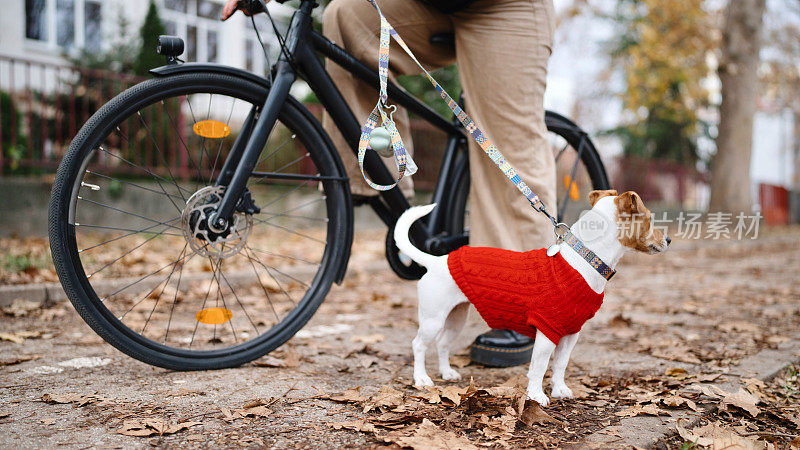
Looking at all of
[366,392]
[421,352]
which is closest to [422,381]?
[421,352]

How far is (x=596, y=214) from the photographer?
1819 millimetres

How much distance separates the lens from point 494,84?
234 cm

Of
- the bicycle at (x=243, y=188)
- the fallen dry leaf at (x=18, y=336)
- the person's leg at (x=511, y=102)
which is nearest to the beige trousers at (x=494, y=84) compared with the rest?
the person's leg at (x=511, y=102)

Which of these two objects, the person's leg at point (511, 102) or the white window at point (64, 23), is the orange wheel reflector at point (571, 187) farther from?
the white window at point (64, 23)

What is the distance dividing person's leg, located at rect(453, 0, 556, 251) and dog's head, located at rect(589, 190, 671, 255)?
1.88ft

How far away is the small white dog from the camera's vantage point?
1776mm

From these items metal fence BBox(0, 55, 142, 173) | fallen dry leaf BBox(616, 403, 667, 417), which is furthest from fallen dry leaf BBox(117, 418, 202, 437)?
metal fence BBox(0, 55, 142, 173)

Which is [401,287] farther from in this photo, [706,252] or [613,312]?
[706,252]

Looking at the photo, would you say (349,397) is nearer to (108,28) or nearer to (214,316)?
(214,316)

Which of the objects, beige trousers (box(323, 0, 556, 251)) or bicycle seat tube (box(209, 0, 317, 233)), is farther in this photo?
beige trousers (box(323, 0, 556, 251))

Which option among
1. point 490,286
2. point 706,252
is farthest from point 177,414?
point 706,252

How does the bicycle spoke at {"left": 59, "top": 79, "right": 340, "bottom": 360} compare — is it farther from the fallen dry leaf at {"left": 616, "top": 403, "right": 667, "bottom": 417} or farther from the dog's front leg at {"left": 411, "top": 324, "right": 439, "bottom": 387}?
the fallen dry leaf at {"left": 616, "top": 403, "right": 667, "bottom": 417}

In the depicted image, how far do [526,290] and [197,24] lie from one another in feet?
42.4

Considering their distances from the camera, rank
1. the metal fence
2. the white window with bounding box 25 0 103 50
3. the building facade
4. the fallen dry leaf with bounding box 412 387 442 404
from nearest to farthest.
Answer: the fallen dry leaf with bounding box 412 387 442 404 < the metal fence < the building facade < the white window with bounding box 25 0 103 50
